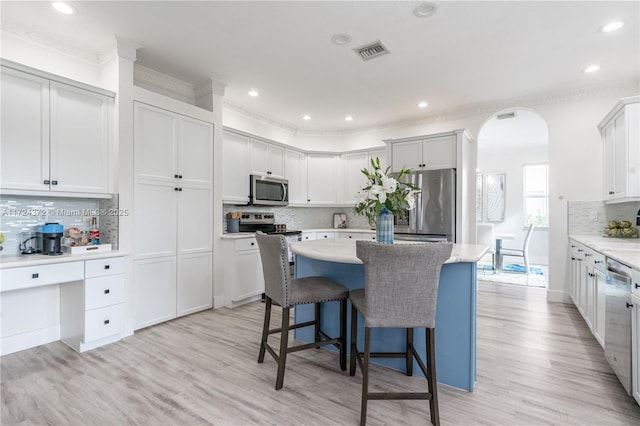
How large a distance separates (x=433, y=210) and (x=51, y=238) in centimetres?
419

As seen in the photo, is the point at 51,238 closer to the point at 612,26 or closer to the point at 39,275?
the point at 39,275

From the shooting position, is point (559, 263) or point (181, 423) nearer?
point (181, 423)

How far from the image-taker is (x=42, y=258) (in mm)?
2424

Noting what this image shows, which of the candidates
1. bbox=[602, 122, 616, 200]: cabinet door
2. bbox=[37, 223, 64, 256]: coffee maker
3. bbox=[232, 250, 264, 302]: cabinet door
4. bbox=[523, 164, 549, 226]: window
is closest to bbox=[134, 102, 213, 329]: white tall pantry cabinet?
bbox=[232, 250, 264, 302]: cabinet door

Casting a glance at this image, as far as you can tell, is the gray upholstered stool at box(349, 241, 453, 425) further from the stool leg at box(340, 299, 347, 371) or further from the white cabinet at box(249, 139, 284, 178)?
the white cabinet at box(249, 139, 284, 178)

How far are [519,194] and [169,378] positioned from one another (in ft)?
26.5

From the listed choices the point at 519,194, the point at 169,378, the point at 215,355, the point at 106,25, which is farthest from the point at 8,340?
the point at 519,194

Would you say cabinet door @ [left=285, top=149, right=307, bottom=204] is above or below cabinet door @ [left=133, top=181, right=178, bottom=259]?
above

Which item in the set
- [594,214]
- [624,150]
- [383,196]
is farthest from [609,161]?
[383,196]

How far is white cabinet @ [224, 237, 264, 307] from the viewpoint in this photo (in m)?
3.82

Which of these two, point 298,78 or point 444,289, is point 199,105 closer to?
point 298,78

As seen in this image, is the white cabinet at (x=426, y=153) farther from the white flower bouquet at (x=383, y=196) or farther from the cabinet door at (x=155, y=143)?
the cabinet door at (x=155, y=143)

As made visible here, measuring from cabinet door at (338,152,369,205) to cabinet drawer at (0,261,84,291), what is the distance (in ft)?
13.1

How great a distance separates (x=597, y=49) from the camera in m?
3.00
